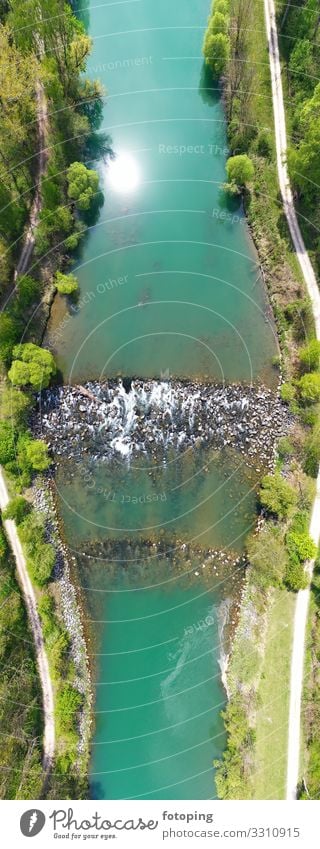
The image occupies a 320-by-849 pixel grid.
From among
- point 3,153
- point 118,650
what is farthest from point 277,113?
point 118,650

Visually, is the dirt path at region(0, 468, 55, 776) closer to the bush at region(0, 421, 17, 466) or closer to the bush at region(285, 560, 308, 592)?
the bush at region(0, 421, 17, 466)

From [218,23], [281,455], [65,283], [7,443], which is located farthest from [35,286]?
[218,23]

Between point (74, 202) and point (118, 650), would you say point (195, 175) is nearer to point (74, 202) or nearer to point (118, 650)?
point (74, 202)

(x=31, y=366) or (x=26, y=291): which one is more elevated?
(x=26, y=291)

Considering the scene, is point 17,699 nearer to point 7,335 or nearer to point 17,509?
point 17,509

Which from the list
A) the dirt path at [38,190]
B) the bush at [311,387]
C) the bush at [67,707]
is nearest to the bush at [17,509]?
the bush at [67,707]

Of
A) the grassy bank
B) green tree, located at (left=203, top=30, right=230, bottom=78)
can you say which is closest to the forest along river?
the grassy bank
